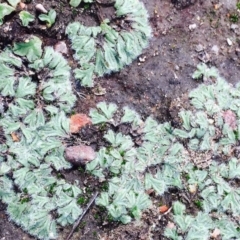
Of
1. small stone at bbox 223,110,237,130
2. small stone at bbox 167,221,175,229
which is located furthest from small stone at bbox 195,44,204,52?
small stone at bbox 167,221,175,229

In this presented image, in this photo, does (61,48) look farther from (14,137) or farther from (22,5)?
(14,137)

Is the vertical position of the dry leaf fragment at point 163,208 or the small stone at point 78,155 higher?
the small stone at point 78,155

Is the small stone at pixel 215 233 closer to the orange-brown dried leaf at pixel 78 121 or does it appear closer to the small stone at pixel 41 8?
the orange-brown dried leaf at pixel 78 121

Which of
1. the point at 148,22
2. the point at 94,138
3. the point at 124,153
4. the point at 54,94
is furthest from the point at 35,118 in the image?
the point at 148,22

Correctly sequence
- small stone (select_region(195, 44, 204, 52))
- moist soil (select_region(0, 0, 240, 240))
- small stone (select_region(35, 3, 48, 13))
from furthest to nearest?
small stone (select_region(195, 44, 204, 52)), small stone (select_region(35, 3, 48, 13)), moist soil (select_region(0, 0, 240, 240))

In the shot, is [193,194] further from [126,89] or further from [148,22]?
[148,22]

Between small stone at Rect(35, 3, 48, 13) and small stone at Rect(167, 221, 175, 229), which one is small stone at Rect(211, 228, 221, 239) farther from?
small stone at Rect(35, 3, 48, 13)

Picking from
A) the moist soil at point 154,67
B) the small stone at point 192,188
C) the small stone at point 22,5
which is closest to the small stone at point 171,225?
the moist soil at point 154,67

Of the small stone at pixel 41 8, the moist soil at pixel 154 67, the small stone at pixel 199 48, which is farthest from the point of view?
the small stone at pixel 199 48
